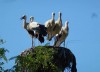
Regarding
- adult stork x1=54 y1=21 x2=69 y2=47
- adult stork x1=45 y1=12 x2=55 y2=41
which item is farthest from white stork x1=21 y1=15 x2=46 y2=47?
adult stork x1=54 y1=21 x2=69 y2=47

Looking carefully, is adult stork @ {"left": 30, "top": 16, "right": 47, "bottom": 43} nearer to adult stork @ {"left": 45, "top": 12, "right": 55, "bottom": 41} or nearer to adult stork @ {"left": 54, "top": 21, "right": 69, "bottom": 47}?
adult stork @ {"left": 45, "top": 12, "right": 55, "bottom": 41}

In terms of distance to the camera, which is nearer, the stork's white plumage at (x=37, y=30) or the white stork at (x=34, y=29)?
the stork's white plumage at (x=37, y=30)

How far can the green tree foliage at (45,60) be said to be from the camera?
1948cm

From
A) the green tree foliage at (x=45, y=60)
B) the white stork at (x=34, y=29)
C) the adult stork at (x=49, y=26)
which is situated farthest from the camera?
the adult stork at (x=49, y=26)

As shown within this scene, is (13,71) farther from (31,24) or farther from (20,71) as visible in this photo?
(31,24)

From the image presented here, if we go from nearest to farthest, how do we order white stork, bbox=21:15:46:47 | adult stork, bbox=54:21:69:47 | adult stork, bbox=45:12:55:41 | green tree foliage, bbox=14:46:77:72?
green tree foliage, bbox=14:46:77:72
white stork, bbox=21:15:46:47
adult stork, bbox=45:12:55:41
adult stork, bbox=54:21:69:47

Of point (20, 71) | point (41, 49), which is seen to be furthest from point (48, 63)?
point (20, 71)

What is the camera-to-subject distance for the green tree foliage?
1948cm

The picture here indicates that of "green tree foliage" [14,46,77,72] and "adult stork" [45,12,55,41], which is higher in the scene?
"adult stork" [45,12,55,41]

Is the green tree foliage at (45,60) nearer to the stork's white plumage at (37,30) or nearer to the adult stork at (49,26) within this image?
the stork's white plumage at (37,30)

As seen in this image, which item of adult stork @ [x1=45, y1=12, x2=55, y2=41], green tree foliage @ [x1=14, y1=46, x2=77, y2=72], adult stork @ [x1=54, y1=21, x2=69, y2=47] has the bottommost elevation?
green tree foliage @ [x1=14, y1=46, x2=77, y2=72]

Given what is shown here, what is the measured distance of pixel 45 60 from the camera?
19766mm

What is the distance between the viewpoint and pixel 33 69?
20.1 m

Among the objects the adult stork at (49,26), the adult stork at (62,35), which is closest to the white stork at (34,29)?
the adult stork at (49,26)
